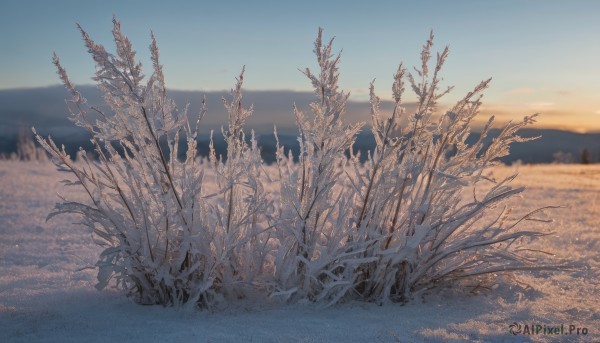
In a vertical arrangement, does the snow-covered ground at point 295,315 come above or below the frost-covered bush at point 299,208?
below

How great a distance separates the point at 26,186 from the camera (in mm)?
7887

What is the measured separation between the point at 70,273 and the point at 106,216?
1263 millimetres

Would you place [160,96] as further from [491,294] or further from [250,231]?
[491,294]

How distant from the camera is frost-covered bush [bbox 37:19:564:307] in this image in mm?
3086

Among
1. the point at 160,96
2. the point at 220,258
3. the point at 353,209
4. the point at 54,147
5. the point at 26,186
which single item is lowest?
the point at 26,186

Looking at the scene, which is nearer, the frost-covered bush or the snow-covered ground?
the snow-covered ground

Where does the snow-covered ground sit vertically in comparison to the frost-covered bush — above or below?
below

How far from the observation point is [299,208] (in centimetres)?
322

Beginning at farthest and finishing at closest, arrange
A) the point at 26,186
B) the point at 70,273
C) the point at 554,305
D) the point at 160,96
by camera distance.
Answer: the point at 26,186, the point at 70,273, the point at 554,305, the point at 160,96

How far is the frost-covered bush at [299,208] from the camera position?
3.09 m

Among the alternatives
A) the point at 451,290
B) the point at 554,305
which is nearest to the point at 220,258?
the point at 451,290

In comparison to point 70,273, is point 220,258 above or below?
above

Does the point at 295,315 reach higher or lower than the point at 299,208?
lower

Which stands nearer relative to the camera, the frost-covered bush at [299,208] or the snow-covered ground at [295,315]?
the snow-covered ground at [295,315]
